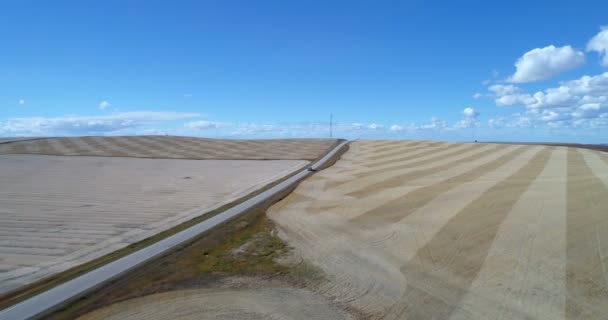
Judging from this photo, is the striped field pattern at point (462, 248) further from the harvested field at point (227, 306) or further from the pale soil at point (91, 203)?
the pale soil at point (91, 203)

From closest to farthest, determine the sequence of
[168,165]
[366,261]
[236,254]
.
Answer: [366,261] → [236,254] → [168,165]

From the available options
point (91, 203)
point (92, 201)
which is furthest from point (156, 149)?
point (91, 203)

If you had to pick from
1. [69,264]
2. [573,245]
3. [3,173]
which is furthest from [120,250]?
[3,173]

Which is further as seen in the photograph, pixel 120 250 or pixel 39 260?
pixel 120 250

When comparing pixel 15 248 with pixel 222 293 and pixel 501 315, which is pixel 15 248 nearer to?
pixel 222 293

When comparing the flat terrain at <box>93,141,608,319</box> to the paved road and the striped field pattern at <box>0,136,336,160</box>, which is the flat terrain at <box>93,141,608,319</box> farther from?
the striped field pattern at <box>0,136,336,160</box>

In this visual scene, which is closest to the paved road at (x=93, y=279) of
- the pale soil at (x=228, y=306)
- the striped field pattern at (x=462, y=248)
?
the pale soil at (x=228, y=306)

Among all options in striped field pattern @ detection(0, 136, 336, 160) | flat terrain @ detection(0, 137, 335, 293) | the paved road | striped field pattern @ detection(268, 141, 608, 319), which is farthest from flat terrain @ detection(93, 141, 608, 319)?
striped field pattern @ detection(0, 136, 336, 160)
